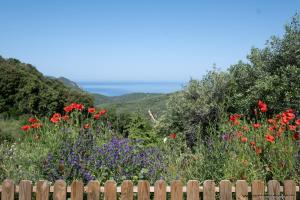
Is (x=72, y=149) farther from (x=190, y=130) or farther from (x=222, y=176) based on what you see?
(x=190, y=130)

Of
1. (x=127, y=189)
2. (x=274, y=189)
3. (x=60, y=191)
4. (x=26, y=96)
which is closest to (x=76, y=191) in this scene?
(x=60, y=191)

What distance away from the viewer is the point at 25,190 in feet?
14.6

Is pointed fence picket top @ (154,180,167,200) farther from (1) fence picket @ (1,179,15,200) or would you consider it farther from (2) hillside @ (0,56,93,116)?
(2) hillside @ (0,56,93,116)

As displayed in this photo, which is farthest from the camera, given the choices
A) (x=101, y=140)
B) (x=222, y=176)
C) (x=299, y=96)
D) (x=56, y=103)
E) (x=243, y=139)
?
(x=56, y=103)

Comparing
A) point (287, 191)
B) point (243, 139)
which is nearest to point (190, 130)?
→ point (243, 139)

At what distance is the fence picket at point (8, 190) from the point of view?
4.46m

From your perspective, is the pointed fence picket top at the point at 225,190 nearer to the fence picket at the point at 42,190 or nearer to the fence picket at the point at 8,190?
the fence picket at the point at 42,190

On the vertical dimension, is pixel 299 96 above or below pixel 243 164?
above

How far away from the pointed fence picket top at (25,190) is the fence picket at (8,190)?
97 mm

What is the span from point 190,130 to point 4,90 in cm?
1504

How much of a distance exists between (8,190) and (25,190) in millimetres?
196

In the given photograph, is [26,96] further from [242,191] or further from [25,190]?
[242,191]

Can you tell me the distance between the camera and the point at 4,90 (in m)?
22.7

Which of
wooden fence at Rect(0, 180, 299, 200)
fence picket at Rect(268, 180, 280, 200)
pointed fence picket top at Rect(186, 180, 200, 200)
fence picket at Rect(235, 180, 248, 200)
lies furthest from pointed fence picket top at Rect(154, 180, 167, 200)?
fence picket at Rect(268, 180, 280, 200)
